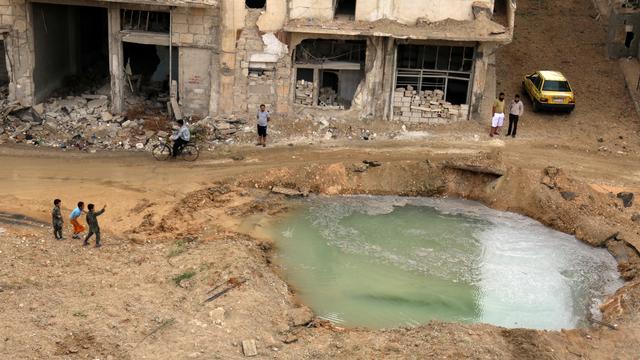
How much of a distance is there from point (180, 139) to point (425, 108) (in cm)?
986

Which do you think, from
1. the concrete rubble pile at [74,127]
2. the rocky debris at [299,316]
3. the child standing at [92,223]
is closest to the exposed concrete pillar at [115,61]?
the concrete rubble pile at [74,127]

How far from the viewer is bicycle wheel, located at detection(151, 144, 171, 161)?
23.5 m

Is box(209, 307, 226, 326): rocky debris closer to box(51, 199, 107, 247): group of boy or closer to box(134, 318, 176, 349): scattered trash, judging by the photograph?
box(134, 318, 176, 349): scattered trash

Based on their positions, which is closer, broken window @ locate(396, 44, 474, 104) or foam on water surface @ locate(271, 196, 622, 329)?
foam on water surface @ locate(271, 196, 622, 329)

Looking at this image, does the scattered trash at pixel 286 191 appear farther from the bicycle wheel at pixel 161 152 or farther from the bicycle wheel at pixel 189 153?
the bicycle wheel at pixel 161 152

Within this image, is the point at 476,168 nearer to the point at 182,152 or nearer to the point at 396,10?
the point at 396,10

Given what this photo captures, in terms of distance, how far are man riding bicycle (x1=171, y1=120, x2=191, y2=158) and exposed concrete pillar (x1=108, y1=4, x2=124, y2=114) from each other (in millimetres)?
4731

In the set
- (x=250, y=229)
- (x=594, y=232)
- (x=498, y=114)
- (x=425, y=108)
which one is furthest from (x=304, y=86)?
(x=594, y=232)

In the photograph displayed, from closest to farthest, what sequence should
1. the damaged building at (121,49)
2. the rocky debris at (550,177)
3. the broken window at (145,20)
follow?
the rocky debris at (550,177) → the damaged building at (121,49) → the broken window at (145,20)

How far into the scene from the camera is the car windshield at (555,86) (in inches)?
1105

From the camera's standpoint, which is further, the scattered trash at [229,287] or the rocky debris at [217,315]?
the scattered trash at [229,287]

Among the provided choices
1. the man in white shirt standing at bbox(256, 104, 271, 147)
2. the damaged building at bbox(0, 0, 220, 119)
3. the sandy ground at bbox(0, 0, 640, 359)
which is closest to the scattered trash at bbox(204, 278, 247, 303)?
the sandy ground at bbox(0, 0, 640, 359)

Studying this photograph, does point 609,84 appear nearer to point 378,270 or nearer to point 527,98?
point 527,98

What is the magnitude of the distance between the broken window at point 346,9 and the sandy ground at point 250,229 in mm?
5145
